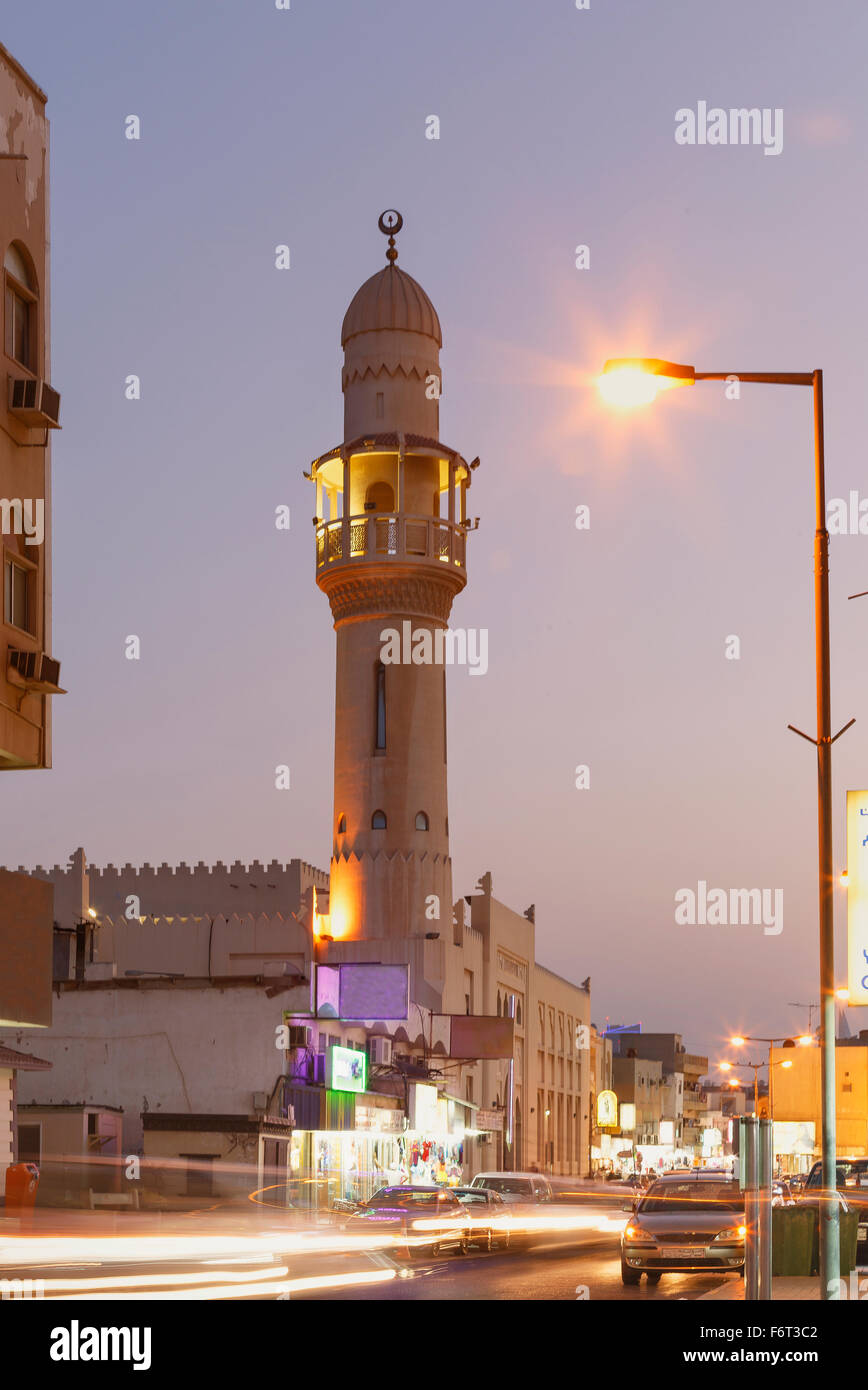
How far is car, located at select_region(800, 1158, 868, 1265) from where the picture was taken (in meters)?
28.2

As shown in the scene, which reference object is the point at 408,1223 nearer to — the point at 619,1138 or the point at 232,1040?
the point at 232,1040

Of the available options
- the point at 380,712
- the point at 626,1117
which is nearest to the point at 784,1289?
the point at 380,712

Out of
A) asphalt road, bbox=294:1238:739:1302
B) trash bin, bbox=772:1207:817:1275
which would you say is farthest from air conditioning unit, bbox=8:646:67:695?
trash bin, bbox=772:1207:817:1275

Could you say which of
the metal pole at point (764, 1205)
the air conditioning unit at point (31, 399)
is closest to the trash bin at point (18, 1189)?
the air conditioning unit at point (31, 399)

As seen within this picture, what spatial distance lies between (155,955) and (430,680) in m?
13.8

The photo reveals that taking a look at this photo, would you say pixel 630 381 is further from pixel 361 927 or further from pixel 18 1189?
pixel 361 927

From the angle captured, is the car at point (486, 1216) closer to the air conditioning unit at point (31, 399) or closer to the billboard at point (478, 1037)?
the air conditioning unit at point (31, 399)

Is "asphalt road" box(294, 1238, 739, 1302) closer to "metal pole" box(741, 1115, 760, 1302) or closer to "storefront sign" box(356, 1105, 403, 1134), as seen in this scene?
"metal pole" box(741, 1115, 760, 1302)

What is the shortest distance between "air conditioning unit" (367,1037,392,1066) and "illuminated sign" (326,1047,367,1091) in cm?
288

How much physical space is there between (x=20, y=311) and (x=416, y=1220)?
1625 cm

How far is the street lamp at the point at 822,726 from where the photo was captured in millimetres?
16539

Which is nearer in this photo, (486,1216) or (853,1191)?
(486,1216)

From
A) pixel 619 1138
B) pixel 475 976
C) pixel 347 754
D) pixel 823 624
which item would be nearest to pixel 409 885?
pixel 347 754

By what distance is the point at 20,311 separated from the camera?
26531 mm
